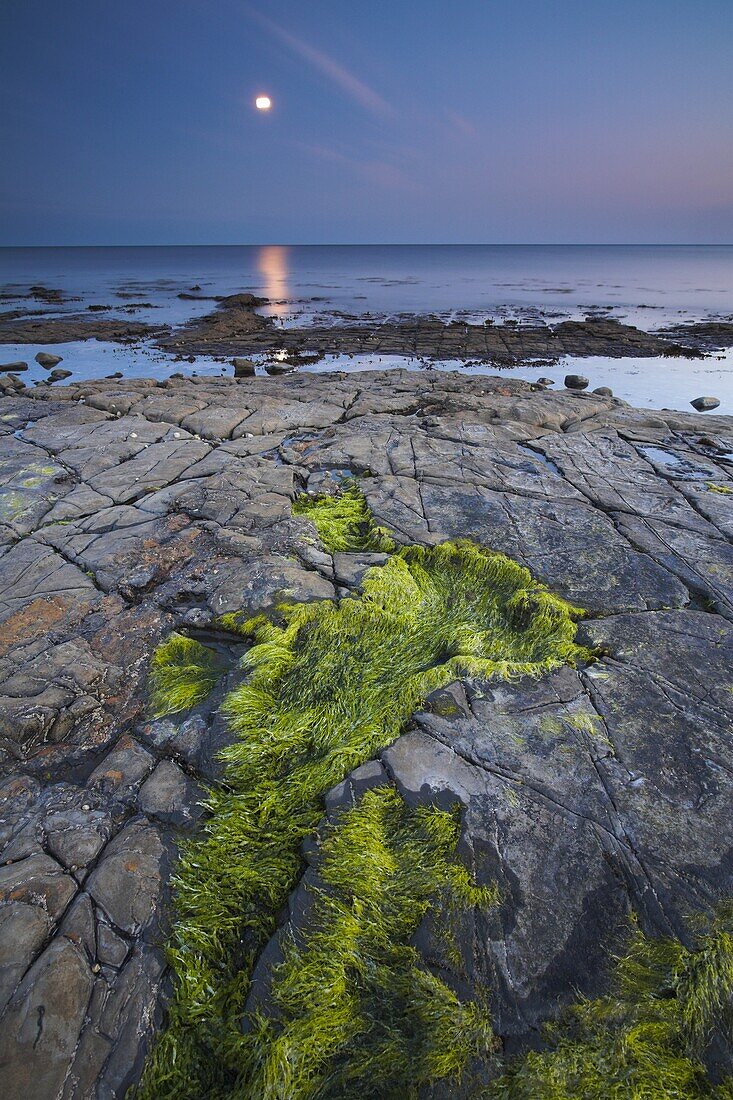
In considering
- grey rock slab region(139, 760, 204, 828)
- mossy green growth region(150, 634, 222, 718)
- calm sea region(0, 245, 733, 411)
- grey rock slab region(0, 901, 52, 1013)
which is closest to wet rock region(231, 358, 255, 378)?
calm sea region(0, 245, 733, 411)

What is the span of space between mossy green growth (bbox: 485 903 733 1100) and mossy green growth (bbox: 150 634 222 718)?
244 centimetres

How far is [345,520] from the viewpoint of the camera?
5.42m

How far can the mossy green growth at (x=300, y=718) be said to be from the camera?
205cm

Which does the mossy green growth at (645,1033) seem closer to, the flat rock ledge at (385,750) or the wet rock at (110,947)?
the flat rock ledge at (385,750)

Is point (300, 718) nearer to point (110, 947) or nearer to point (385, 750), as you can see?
point (385, 750)

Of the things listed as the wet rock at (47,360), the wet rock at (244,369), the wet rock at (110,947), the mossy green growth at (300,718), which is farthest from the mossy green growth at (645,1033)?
the wet rock at (47,360)

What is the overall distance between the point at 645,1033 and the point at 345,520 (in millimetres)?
4279

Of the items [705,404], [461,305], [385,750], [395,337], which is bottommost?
[385,750]

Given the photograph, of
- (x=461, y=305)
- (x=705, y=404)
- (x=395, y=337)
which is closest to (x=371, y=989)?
(x=705, y=404)

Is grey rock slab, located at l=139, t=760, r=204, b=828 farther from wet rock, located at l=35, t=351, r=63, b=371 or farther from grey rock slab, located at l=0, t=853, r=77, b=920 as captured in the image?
wet rock, located at l=35, t=351, r=63, b=371

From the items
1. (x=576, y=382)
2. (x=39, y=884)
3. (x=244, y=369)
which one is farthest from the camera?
(x=244, y=369)

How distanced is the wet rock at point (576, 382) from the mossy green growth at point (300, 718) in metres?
11.2

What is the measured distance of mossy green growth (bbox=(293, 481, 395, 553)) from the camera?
16.5ft

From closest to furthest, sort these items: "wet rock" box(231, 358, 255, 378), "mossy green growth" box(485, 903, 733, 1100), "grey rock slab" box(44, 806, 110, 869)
→ "mossy green growth" box(485, 903, 733, 1100)
"grey rock slab" box(44, 806, 110, 869)
"wet rock" box(231, 358, 255, 378)
